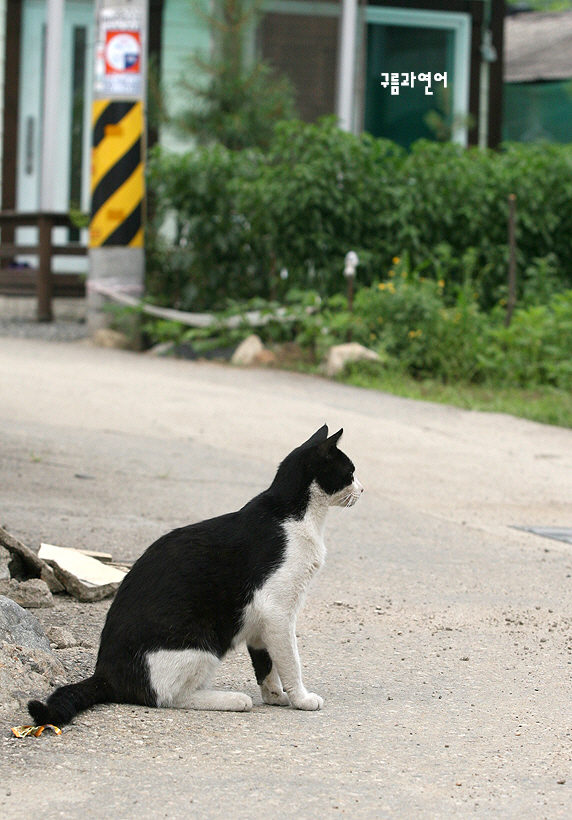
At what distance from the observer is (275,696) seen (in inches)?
129

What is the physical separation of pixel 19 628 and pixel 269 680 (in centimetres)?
75

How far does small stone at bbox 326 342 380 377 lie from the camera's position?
10078mm

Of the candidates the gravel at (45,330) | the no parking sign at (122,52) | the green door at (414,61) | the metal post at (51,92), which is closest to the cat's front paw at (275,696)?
the gravel at (45,330)

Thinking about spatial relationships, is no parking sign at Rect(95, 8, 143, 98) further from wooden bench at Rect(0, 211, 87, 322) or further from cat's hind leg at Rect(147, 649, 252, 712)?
cat's hind leg at Rect(147, 649, 252, 712)

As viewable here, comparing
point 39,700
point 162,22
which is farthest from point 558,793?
point 162,22

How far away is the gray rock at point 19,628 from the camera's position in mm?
3213

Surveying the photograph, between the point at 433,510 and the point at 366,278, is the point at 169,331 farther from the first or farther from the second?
the point at 433,510

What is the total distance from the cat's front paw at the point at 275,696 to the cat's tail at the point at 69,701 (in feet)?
1.55

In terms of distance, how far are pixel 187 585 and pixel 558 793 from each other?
1130mm

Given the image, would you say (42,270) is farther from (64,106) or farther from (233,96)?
(233,96)

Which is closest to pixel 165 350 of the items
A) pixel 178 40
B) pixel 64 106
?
pixel 64 106

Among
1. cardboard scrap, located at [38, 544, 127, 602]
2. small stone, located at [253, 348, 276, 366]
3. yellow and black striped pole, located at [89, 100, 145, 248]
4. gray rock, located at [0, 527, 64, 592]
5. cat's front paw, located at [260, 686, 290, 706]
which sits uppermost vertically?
yellow and black striped pole, located at [89, 100, 145, 248]

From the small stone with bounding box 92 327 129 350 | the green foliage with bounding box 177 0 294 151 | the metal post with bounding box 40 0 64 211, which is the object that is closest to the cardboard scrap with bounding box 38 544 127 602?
the small stone with bounding box 92 327 129 350

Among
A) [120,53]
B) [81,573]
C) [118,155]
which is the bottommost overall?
[81,573]
